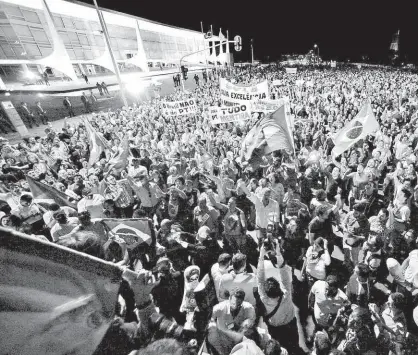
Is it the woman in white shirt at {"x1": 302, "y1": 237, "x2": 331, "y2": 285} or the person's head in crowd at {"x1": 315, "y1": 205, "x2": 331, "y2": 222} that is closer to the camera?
the woman in white shirt at {"x1": 302, "y1": 237, "x2": 331, "y2": 285}

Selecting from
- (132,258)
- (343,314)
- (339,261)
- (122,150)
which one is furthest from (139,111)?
(343,314)

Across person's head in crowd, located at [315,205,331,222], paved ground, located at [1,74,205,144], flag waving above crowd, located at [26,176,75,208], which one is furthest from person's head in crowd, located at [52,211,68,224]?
paved ground, located at [1,74,205,144]

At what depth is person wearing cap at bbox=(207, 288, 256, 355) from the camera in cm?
277

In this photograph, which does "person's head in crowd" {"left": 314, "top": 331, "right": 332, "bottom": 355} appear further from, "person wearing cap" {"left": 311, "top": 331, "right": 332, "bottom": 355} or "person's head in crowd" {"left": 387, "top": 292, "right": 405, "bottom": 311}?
"person's head in crowd" {"left": 387, "top": 292, "right": 405, "bottom": 311}

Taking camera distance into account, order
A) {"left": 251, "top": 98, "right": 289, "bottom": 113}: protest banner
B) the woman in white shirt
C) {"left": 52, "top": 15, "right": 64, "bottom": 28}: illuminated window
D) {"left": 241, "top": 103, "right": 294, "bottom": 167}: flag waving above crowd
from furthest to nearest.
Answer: {"left": 52, "top": 15, "right": 64, "bottom": 28}: illuminated window, {"left": 251, "top": 98, "right": 289, "bottom": 113}: protest banner, {"left": 241, "top": 103, "right": 294, "bottom": 167}: flag waving above crowd, the woman in white shirt

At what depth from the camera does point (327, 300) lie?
11.1ft

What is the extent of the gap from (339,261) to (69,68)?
27061 mm

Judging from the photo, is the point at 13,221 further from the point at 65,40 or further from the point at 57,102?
the point at 65,40

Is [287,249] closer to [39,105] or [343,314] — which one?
[343,314]

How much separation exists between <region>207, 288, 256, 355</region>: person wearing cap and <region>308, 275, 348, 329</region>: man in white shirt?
3.37 feet

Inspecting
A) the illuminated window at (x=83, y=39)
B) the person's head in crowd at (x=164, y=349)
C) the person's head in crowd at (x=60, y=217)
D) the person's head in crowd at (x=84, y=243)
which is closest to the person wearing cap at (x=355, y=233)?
the person's head in crowd at (x=164, y=349)

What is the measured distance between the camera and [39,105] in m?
19.6

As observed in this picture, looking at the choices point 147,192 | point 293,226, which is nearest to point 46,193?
point 147,192

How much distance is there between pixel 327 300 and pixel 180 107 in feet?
32.3
